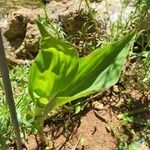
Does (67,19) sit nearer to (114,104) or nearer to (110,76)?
(114,104)

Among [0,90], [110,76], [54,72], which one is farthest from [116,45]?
[0,90]

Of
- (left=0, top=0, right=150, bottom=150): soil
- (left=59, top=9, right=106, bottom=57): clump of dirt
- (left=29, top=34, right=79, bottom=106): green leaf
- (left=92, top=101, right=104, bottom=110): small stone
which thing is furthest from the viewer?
(left=59, top=9, right=106, bottom=57): clump of dirt

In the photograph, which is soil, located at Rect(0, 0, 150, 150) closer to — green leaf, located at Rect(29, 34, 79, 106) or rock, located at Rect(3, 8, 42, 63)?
rock, located at Rect(3, 8, 42, 63)

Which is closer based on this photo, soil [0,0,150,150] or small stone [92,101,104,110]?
soil [0,0,150,150]

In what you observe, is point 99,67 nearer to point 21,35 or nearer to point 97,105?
point 97,105

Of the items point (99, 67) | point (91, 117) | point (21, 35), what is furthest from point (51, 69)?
point (21, 35)

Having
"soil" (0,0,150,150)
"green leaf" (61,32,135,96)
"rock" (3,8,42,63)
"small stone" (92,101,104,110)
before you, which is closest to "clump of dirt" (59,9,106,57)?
"soil" (0,0,150,150)

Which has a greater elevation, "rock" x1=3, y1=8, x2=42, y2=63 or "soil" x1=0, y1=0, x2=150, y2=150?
"rock" x1=3, y1=8, x2=42, y2=63
